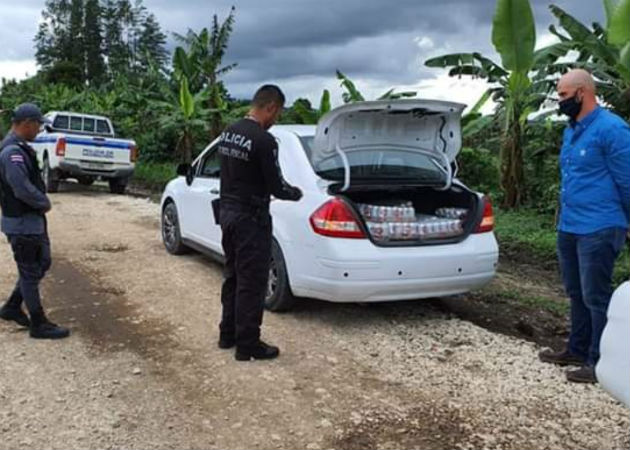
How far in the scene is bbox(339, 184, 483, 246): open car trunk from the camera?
5547 millimetres

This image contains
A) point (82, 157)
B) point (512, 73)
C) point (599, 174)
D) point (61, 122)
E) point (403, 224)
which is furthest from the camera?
point (61, 122)

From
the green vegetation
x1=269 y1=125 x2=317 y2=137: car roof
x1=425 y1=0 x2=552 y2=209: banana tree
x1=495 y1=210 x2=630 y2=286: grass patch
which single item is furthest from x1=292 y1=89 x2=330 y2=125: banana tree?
x1=269 y1=125 x2=317 y2=137: car roof

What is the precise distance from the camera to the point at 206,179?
7.50 meters

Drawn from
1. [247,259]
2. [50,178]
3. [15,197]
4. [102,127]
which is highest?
[102,127]

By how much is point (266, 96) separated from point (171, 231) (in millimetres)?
4162

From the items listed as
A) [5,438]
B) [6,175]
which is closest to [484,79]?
[6,175]

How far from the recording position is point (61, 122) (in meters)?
17.4

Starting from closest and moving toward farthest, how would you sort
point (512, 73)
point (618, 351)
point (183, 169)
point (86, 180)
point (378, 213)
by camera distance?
point (618, 351), point (378, 213), point (183, 169), point (512, 73), point (86, 180)

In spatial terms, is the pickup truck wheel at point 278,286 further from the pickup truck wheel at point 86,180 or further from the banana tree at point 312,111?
the pickup truck wheel at point 86,180

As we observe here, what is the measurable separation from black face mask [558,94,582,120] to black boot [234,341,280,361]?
2693mm

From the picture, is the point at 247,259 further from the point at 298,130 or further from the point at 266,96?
the point at 298,130

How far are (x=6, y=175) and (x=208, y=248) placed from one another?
2.64 metres

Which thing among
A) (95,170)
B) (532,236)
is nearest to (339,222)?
(532,236)

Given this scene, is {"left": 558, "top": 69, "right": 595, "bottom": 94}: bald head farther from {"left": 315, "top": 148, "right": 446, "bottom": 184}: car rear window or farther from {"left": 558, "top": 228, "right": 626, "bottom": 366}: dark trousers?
{"left": 315, "top": 148, "right": 446, "bottom": 184}: car rear window
